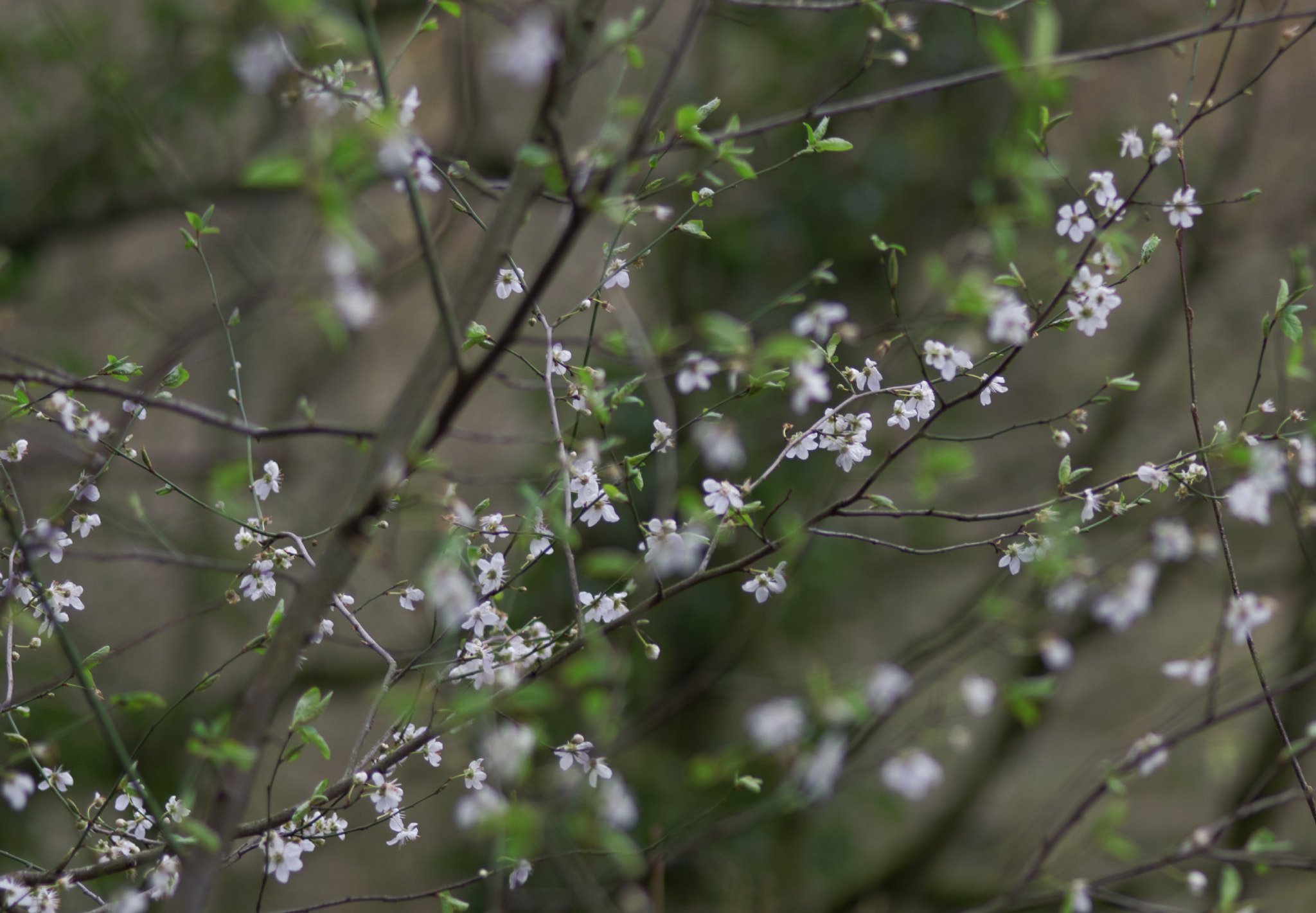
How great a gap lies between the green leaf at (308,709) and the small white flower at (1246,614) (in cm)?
61

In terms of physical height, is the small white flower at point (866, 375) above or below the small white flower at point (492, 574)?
above

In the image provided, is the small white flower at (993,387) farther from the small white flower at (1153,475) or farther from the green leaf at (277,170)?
the green leaf at (277,170)

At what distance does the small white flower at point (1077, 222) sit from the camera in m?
0.76

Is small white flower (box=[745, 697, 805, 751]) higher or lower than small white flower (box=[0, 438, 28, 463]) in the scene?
lower

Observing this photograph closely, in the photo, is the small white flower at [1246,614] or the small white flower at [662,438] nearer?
the small white flower at [1246,614]

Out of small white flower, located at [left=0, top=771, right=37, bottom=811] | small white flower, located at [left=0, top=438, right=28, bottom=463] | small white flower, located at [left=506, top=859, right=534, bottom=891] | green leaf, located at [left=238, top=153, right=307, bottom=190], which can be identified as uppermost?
small white flower, located at [left=0, top=438, right=28, bottom=463]

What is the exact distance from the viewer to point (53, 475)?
2.45 meters

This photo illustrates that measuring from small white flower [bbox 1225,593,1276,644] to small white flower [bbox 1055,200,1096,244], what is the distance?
32cm

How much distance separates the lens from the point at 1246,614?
1.94 feet

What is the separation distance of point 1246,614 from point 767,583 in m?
0.35

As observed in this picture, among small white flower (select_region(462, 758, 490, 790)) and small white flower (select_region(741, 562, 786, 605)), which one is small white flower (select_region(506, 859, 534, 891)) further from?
small white flower (select_region(741, 562, 786, 605))

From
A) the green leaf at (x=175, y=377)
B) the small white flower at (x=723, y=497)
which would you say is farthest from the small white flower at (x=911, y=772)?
the green leaf at (x=175, y=377)

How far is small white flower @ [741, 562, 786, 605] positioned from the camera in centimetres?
77

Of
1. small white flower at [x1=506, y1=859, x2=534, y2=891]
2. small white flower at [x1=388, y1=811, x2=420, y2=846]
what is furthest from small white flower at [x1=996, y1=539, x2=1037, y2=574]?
small white flower at [x1=388, y1=811, x2=420, y2=846]
